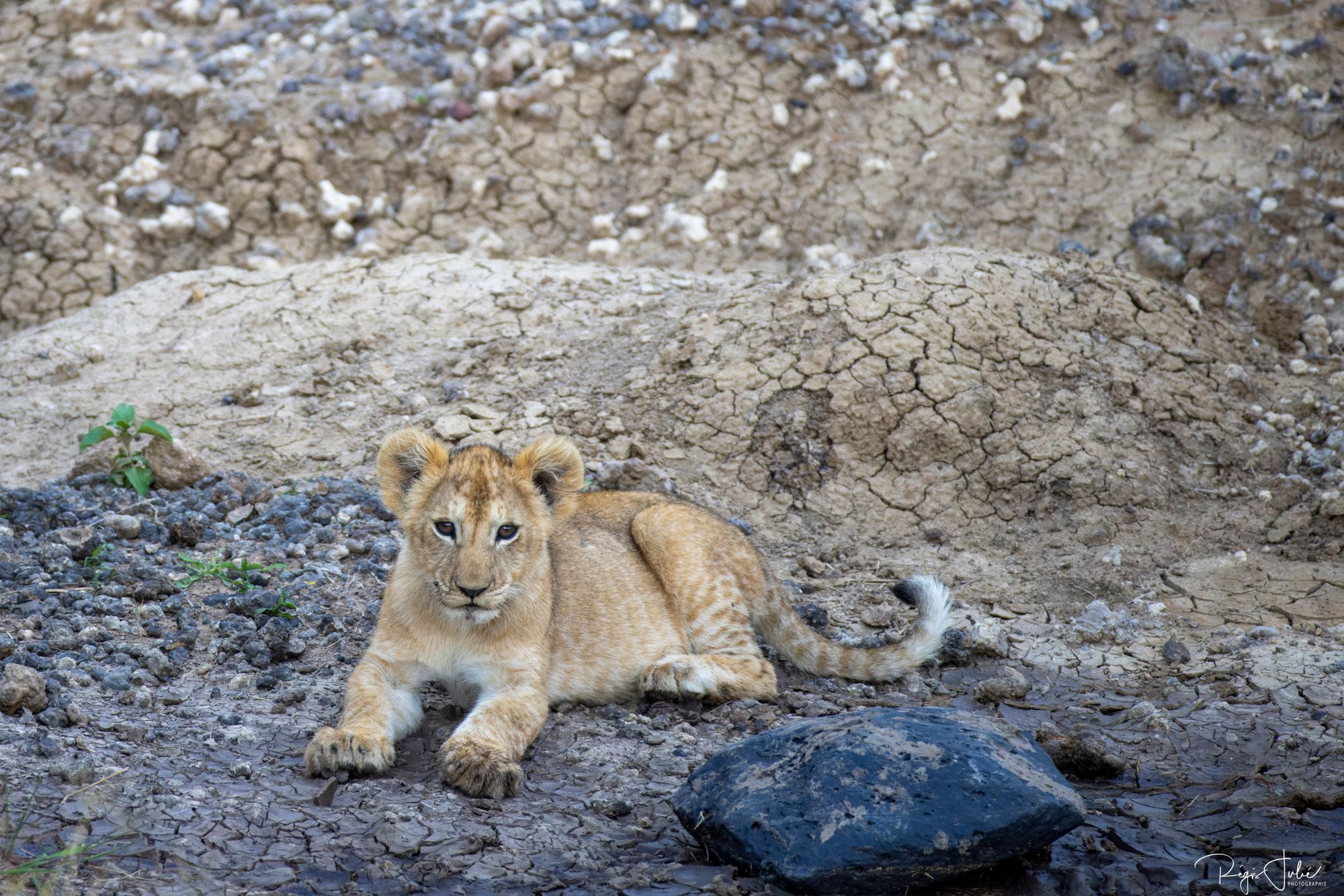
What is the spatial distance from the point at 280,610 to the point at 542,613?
143cm

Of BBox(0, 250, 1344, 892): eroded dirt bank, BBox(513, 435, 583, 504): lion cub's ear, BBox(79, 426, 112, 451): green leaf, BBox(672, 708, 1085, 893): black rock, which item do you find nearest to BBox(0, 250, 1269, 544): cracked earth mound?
BBox(0, 250, 1344, 892): eroded dirt bank

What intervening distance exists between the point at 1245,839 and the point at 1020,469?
134 inches

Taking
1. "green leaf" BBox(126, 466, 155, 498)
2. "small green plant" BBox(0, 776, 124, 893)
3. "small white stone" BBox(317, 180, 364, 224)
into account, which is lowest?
"green leaf" BBox(126, 466, 155, 498)

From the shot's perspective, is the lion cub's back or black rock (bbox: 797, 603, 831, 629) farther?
black rock (bbox: 797, 603, 831, 629)

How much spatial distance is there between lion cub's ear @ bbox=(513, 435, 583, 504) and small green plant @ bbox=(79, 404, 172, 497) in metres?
2.92

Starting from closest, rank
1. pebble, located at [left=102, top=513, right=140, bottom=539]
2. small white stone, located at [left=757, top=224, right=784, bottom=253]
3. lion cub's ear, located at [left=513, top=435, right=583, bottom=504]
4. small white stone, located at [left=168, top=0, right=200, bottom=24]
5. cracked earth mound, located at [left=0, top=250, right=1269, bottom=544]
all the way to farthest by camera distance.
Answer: lion cub's ear, located at [left=513, top=435, right=583, bottom=504], pebble, located at [left=102, top=513, right=140, bottom=539], cracked earth mound, located at [left=0, top=250, right=1269, bottom=544], small white stone, located at [left=757, top=224, right=784, bottom=253], small white stone, located at [left=168, top=0, right=200, bottom=24]

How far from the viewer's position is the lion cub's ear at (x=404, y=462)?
4.88 metres

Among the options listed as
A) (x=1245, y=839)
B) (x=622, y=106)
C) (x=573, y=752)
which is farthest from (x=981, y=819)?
(x=622, y=106)

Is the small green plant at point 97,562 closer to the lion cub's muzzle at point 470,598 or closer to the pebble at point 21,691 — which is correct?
the pebble at point 21,691

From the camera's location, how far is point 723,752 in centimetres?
408

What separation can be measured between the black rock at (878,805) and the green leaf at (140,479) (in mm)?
4210

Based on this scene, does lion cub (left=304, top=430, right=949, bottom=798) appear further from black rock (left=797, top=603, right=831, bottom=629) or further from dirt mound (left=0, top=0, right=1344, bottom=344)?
dirt mound (left=0, top=0, right=1344, bottom=344)

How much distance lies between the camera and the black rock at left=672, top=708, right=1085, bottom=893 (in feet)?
11.8

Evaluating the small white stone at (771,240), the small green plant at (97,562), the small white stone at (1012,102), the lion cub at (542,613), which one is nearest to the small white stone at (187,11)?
the small white stone at (771,240)
